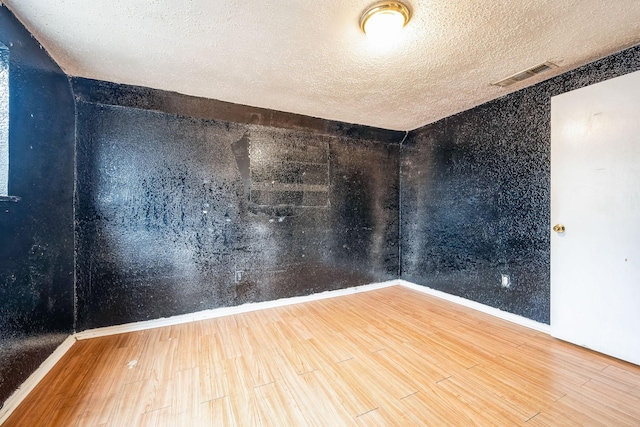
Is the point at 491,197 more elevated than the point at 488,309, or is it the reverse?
the point at 491,197

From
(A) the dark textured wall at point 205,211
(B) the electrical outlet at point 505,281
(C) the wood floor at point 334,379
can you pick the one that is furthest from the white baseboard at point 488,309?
(A) the dark textured wall at point 205,211

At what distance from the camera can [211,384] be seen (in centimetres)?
151

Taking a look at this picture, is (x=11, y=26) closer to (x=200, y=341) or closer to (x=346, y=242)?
(x=200, y=341)

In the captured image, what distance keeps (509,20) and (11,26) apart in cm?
277

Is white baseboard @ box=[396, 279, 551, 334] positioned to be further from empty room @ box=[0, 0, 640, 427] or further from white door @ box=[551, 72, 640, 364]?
white door @ box=[551, 72, 640, 364]

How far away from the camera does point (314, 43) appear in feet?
5.23

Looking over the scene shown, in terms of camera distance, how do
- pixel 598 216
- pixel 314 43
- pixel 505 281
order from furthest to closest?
pixel 505 281
pixel 598 216
pixel 314 43

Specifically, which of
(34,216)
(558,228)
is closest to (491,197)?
(558,228)

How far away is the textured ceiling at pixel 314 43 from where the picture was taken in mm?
1322

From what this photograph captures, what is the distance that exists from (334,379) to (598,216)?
87.6 inches

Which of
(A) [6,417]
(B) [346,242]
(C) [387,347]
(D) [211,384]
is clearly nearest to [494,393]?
(C) [387,347]

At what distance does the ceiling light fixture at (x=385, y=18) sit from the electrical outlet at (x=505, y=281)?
7.70ft

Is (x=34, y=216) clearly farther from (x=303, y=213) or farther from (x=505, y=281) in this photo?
(x=505, y=281)

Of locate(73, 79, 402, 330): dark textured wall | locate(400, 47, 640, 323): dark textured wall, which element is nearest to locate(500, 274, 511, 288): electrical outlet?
locate(400, 47, 640, 323): dark textured wall
